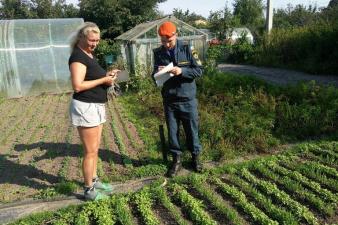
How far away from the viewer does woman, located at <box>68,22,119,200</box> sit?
3557 mm

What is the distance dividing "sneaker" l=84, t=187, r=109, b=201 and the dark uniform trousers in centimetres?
113

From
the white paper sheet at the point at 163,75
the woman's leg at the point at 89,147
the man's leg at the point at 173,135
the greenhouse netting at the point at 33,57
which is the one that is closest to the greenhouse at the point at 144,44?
the greenhouse netting at the point at 33,57

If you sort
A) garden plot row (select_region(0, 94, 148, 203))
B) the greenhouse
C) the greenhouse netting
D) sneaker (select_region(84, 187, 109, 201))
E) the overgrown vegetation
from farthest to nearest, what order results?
the greenhouse
the greenhouse netting
the overgrown vegetation
garden plot row (select_region(0, 94, 148, 203))
sneaker (select_region(84, 187, 109, 201))

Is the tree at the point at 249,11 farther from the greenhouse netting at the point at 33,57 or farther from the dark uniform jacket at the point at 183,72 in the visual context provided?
the dark uniform jacket at the point at 183,72

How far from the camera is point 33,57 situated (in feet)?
40.5

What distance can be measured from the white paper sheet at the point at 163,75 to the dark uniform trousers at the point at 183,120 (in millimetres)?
429

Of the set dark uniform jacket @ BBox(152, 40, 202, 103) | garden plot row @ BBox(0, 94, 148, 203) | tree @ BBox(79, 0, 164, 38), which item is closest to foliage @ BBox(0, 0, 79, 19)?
tree @ BBox(79, 0, 164, 38)

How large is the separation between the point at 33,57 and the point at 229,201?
34.1 feet

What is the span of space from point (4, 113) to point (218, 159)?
6726mm

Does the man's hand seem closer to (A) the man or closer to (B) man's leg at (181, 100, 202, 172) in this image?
(A) the man

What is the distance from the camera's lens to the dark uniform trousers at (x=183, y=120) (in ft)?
14.8

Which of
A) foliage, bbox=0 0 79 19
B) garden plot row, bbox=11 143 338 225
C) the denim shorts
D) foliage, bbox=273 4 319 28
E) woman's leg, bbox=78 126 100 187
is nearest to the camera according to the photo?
garden plot row, bbox=11 143 338 225

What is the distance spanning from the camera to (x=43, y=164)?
5.39 meters

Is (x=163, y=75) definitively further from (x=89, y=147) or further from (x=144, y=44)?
(x=144, y=44)
